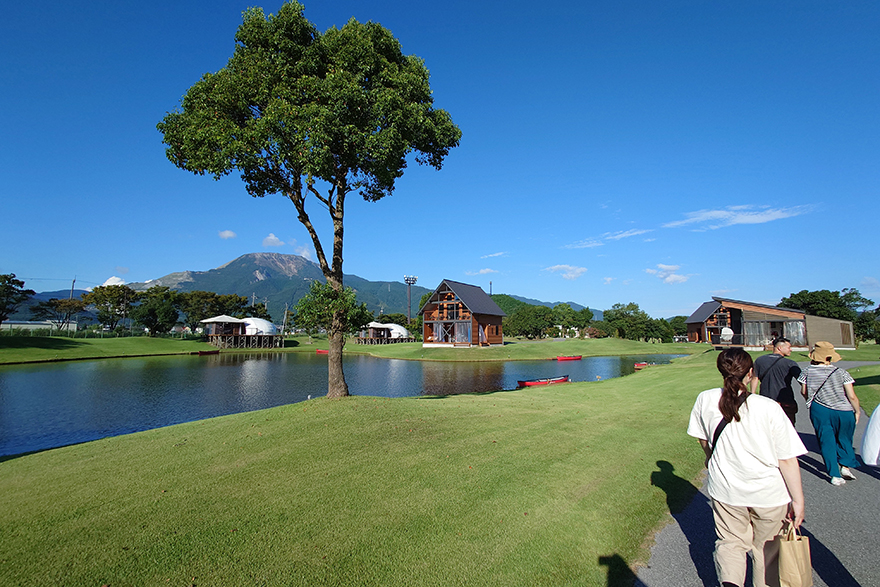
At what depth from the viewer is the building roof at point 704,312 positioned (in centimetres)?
7038

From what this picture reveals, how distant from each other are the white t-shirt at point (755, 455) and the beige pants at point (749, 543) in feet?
0.35

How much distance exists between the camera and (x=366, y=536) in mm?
4734

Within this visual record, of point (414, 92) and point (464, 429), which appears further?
point (414, 92)

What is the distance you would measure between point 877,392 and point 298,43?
21784 millimetres

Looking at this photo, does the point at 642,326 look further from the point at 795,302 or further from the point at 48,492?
the point at 48,492

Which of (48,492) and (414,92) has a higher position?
(414,92)

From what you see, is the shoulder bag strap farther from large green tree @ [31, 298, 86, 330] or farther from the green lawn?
large green tree @ [31, 298, 86, 330]

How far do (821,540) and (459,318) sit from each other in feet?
190

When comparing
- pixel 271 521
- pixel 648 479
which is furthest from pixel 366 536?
pixel 648 479

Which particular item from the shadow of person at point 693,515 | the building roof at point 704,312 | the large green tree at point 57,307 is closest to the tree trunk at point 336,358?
the shadow of person at point 693,515

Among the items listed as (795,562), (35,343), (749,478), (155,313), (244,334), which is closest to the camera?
(795,562)

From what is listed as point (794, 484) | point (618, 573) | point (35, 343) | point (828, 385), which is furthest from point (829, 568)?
point (35, 343)

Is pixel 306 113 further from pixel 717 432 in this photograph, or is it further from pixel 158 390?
pixel 158 390

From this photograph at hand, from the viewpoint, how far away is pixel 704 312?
238 feet
